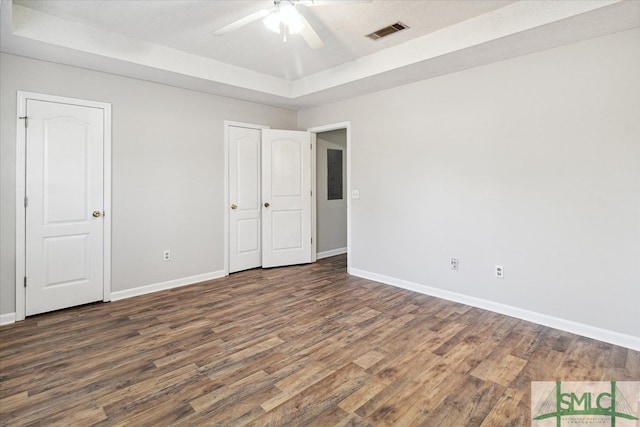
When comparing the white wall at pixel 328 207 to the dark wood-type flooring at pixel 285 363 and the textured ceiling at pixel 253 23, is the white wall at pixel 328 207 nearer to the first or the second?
the textured ceiling at pixel 253 23

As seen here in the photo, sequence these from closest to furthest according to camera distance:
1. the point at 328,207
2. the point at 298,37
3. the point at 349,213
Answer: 1. the point at 298,37
2. the point at 349,213
3. the point at 328,207

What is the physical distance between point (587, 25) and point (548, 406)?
274 centimetres

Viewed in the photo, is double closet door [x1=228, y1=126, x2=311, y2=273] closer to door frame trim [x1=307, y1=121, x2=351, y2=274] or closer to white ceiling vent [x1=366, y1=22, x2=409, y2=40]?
door frame trim [x1=307, y1=121, x2=351, y2=274]

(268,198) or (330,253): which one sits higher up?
(268,198)

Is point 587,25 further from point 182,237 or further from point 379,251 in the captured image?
point 182,237

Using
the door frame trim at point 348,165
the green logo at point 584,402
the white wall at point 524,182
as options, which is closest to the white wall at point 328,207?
the door frame trim at point 348,165

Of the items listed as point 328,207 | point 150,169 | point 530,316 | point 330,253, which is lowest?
point 530,316

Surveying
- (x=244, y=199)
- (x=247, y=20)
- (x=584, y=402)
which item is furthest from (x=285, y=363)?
(x=244, y=199)

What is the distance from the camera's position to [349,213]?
190 inches

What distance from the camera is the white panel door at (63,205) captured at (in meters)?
3.26

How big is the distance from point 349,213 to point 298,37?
2.40 metres

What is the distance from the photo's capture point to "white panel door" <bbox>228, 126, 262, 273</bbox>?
4793 mm

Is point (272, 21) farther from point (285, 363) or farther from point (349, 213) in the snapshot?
point (349, 213)

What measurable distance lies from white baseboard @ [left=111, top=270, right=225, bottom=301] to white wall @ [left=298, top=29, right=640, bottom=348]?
2.30 meters
